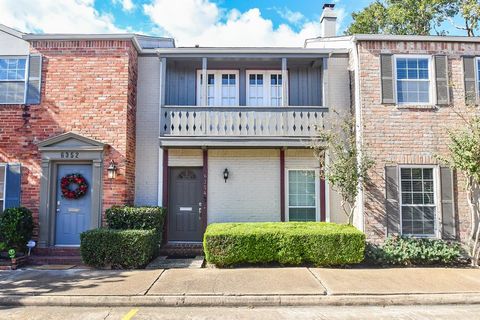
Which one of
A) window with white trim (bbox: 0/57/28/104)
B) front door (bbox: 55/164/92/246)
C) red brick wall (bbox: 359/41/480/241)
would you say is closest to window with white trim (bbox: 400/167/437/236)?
red brick wall (bbox: 359/41/480/241)

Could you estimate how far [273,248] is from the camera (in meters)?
7.82

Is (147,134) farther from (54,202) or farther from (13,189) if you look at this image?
(13,189)

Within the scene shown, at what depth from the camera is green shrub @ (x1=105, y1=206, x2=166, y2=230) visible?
27.8ft

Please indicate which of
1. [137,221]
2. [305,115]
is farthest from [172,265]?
[305,115]

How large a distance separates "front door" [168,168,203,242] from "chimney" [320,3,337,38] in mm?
6616

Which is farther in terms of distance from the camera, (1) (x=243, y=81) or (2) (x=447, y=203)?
(1) (x=243, y=81)

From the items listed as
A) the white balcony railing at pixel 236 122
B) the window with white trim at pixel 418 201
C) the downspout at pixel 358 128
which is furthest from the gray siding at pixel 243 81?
the window with white trim at pixel 418 201

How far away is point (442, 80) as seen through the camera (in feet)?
29.8

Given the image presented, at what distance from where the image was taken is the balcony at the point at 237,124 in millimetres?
9289

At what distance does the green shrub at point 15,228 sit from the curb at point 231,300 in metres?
2.71

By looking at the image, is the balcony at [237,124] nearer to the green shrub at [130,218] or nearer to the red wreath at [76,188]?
the green shrub at [130,218]

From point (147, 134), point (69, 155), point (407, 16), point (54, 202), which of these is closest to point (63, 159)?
point (69, 155)

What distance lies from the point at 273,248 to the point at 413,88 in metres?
5.70

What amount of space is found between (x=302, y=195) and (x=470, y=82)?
17.5 feet
